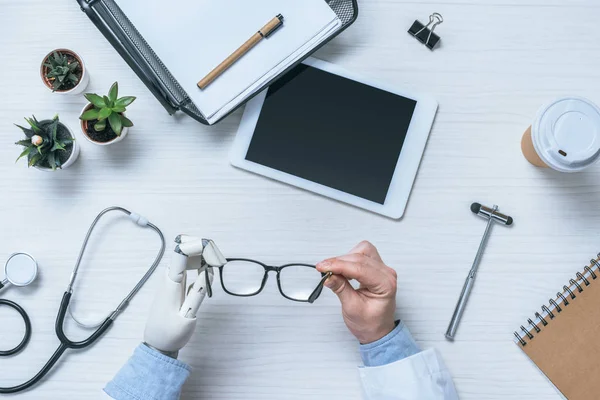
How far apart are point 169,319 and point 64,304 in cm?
21

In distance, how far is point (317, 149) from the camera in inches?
37.3

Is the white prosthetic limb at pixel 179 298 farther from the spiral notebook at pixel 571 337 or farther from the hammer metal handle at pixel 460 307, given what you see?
the spiral notebook at pixel 571 337

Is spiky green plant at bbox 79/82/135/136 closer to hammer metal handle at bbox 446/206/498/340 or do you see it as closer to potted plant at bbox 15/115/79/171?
potted plant at bbox 15/115/79/171

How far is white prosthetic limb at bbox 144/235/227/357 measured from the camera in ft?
Answer: 2.62

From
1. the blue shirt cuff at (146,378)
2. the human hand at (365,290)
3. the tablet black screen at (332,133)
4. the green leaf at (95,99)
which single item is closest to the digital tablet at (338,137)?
the tablet black screen at (332,133)

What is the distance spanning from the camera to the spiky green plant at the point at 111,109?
2.87ft

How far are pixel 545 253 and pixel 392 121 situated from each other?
1.13ft

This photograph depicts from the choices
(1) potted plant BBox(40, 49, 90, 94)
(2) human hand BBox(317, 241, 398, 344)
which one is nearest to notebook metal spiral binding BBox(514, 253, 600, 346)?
(2) human hand BBox(317, 241, 398, 344)

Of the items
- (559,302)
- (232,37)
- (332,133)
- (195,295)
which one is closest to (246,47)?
(232,37)

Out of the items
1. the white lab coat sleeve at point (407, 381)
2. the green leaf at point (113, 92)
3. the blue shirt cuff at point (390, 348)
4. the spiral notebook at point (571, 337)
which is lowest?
the spiral notebook at point (571, 337)

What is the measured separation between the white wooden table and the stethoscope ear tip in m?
0.03

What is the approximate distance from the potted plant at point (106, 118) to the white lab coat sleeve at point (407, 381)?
558mm

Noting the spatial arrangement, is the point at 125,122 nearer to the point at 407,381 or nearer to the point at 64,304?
the point at 64,304

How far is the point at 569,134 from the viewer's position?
0.88m
